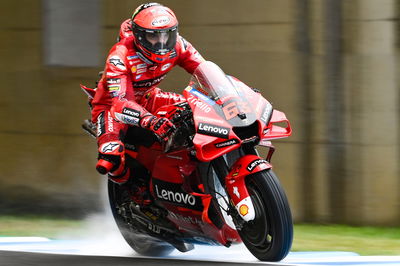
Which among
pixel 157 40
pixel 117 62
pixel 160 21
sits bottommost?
pixel 117 62

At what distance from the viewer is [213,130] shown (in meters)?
5.83

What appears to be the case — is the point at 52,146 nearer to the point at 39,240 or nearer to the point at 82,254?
the point at 39,240

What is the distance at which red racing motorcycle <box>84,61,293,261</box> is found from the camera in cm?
580

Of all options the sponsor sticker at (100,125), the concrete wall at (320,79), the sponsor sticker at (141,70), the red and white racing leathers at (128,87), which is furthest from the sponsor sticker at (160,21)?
the concrete wall at (320,79)

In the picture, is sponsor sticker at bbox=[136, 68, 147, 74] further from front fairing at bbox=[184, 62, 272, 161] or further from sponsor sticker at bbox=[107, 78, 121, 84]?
front fairing at bbox=[184, 62, 272, 161]

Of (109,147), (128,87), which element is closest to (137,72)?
(128,87)

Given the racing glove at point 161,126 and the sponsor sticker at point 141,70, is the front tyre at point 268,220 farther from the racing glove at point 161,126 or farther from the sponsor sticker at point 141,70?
the sponsor sticker at point 141,70

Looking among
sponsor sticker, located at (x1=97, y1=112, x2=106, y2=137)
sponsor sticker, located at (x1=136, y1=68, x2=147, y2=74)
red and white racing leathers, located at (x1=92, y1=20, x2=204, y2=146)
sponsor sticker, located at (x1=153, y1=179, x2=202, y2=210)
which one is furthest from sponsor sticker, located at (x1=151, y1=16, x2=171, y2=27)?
sponsor sticker, located at (x1=153, y1=179, x2=202, y2=210)

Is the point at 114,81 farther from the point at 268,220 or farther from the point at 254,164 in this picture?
the point at 268,220

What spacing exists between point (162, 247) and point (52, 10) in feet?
13.6

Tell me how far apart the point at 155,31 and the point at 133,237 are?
1908 mm

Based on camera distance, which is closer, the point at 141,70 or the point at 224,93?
the point at 224,93

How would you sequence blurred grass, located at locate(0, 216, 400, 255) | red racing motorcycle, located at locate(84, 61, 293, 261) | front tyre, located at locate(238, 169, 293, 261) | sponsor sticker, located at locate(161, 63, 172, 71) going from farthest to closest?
blurred grass, located at locate(0, 216, 400, 255) < sponsor sticker, located at locate(161, 63, 172, 71) < red racing motorcycle, located at locate(84, 61, 293, 261) < front tyre, located at locate(238, 169, 293, 261)

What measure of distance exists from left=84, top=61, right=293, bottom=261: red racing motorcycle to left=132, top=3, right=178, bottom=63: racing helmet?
0.45 m
